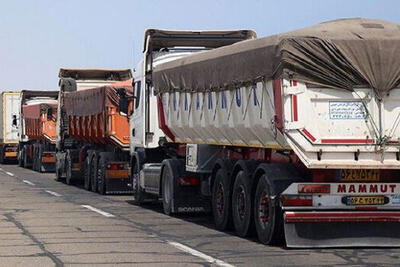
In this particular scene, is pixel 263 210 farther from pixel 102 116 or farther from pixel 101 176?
pixel 102 116

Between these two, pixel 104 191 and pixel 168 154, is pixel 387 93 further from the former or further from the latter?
pixel 104 191

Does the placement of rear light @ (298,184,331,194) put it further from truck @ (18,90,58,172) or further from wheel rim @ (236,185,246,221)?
truck @ (18,90,58,172)

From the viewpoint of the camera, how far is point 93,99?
91.9 ft

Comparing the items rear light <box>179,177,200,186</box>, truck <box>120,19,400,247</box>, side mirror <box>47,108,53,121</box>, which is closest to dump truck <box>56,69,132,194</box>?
rear light <box>179,177,200,186</box>

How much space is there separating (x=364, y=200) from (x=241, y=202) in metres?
2.51

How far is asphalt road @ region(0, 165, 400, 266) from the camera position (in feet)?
40.7

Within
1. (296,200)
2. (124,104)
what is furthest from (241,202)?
(124,104)

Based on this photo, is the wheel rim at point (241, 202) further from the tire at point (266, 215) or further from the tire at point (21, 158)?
the tire at point (21, 158)

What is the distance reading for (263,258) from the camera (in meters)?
12.6

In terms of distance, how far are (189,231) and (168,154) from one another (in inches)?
214

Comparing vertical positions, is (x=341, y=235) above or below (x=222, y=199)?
below

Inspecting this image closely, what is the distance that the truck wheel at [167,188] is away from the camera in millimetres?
18966

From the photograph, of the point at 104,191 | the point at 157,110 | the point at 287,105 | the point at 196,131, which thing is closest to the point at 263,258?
the point at 287,105

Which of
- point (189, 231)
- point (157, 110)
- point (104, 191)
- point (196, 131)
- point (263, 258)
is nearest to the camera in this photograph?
point (263, 258)
